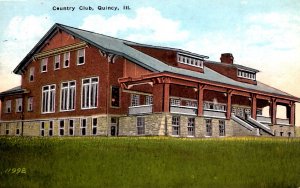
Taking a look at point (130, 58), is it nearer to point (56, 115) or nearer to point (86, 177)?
point (56, 115)

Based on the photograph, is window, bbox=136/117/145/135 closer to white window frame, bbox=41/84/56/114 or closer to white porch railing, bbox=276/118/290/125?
white window frame, bbox=41/84/56/114

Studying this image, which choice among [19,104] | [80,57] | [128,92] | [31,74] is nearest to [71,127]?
[80,57]

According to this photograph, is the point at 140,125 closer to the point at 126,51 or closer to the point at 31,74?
the point at 126,51

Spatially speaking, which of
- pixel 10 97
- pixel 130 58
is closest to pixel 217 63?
pixel 130 58

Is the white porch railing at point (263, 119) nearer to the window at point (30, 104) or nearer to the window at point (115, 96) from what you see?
the window at point (115, 96)

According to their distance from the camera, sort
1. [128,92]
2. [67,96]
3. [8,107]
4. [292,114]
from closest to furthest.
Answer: [128,92] < [67,96] < [292,114] < [8,107]

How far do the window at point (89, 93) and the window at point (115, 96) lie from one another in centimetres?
105

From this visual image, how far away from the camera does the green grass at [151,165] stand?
43.2 feet

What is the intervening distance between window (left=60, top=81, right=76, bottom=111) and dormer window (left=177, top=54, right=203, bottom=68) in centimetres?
666

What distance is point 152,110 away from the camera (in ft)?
82.8

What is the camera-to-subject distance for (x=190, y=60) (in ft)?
94.9

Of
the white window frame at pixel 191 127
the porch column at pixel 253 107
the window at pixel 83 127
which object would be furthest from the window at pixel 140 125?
Result: the porch column at pixel 253 107

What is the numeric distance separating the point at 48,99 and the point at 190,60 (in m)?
9.25

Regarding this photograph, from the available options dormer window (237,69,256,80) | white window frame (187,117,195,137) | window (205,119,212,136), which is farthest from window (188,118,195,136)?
dormer window (237,69,256,80)
